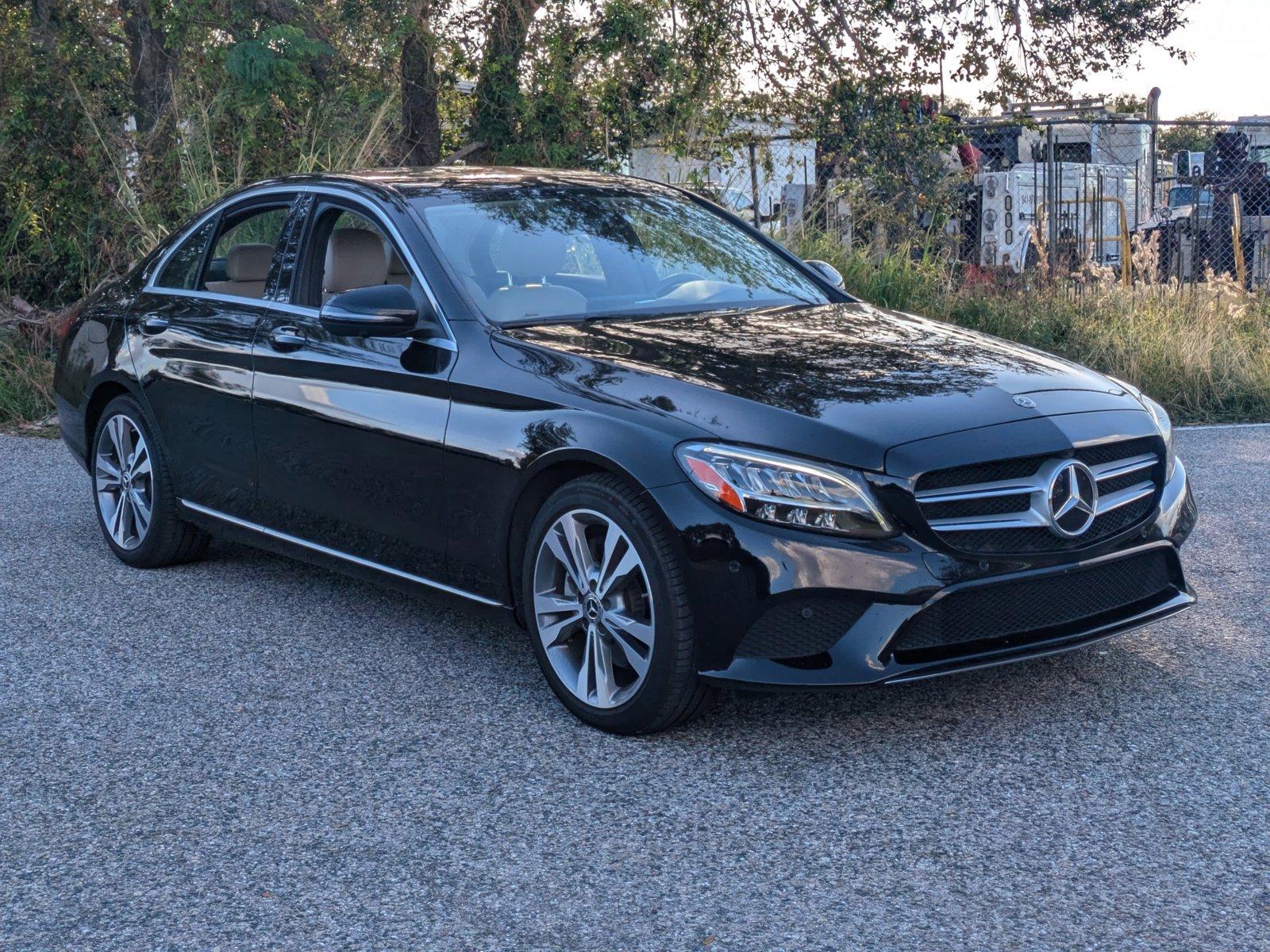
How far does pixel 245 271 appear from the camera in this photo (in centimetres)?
615

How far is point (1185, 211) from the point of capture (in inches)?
829

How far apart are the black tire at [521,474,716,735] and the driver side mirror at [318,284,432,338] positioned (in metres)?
0.89

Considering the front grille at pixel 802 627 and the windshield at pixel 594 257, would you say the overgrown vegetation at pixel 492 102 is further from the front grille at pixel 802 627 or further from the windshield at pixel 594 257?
the front grille at pixel 802 627

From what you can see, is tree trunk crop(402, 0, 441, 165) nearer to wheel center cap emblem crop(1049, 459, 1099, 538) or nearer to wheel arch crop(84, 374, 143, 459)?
wheel arch crop(84, 374, 143, 459)

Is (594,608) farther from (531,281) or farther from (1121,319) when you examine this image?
(1121,319)

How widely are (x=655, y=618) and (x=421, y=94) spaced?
11622mm

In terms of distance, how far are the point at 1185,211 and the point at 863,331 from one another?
17.7 meters

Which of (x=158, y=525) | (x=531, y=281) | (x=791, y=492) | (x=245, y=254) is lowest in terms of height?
(x=158, y=525)

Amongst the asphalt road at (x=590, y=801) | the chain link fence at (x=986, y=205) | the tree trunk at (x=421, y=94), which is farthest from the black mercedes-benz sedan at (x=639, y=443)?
the tree trunk at (x=421, y=94)

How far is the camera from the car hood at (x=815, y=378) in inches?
159

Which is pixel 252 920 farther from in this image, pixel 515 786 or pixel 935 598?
pixel 935 598

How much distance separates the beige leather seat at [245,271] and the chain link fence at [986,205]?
7.01 metres

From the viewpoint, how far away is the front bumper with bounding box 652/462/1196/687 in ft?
12.7

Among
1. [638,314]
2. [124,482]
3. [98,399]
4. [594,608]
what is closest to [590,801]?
[594,608]
